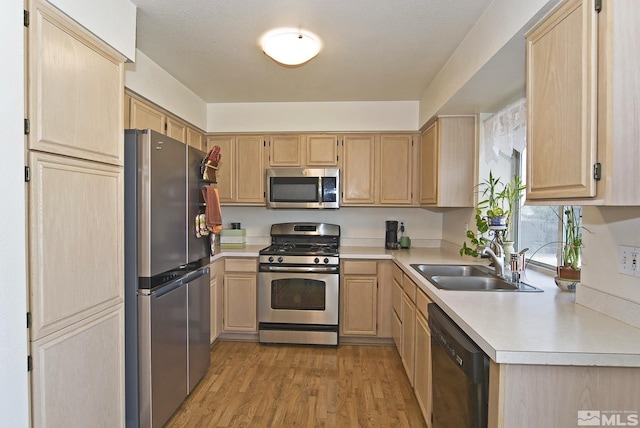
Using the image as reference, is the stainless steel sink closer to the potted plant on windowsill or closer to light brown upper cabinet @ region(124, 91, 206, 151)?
the potted plant on windowsill

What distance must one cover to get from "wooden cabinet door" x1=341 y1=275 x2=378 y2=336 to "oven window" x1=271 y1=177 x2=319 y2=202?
0.92 metres

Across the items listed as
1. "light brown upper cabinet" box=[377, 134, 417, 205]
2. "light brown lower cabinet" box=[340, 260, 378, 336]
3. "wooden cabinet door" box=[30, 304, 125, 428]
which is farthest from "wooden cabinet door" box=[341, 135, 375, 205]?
"wooden cabinet door" box=[30, 304, 125, 428]

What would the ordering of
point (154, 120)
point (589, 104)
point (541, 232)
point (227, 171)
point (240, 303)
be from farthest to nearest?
point (227, 171), point (240, 303), point (154, 120), point (541, 232), point (589, 104)

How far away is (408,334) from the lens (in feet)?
7.97

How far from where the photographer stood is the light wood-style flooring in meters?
2.09

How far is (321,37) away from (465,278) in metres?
1.86

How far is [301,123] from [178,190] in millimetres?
1811

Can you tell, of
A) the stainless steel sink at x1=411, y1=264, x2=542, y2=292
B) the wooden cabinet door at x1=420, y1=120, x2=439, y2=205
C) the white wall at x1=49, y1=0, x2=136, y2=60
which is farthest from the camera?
the wooden cabinet door at x1=420, y1=120, x2=439, y2=205

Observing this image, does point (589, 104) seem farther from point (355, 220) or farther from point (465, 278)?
point (355, 220)

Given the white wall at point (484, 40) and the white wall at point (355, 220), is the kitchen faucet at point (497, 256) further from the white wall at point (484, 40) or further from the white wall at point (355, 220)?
the white wall at point (355, 220)

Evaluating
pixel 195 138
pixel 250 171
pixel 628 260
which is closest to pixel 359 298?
pixel 250 171

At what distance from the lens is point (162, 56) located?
246cm

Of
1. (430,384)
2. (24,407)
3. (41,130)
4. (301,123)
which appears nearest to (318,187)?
(301,123)

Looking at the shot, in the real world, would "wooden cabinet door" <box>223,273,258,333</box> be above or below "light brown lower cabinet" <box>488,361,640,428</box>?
below
